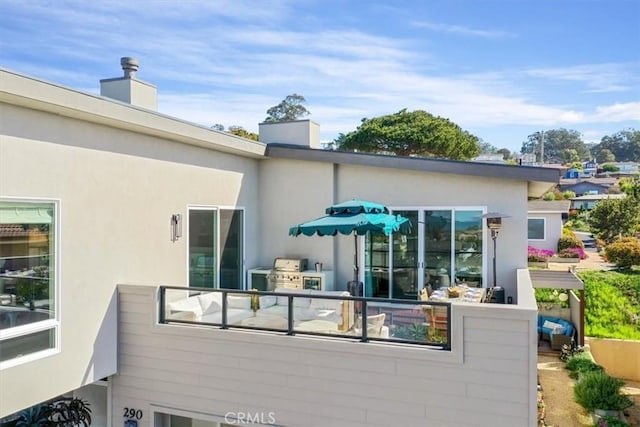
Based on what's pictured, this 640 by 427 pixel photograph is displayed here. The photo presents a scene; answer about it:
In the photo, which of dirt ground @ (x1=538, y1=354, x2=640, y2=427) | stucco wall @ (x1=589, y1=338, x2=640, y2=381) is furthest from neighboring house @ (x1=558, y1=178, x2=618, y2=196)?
dirt ground @ (x1=538, y1=354, x2=640, y2=427)

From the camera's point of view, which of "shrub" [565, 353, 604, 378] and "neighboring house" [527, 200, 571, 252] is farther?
"neighboring house" [527, 200, 571, 252]

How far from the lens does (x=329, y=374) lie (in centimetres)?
561

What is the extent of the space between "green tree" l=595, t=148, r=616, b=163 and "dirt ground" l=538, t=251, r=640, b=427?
86818 mm

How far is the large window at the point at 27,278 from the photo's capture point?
5.01m

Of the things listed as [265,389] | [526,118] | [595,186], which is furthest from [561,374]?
[595,186]

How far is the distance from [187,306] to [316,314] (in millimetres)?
1870

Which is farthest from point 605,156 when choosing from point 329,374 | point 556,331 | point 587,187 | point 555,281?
point 329,374

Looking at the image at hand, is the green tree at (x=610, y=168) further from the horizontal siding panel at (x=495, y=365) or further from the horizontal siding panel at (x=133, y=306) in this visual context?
the horizontal siding panel at (x=133, y=306)

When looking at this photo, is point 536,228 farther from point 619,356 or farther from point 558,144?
point 558,144

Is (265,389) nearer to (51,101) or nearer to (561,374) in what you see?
(51,101)

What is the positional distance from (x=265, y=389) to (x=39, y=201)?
3.53 metres

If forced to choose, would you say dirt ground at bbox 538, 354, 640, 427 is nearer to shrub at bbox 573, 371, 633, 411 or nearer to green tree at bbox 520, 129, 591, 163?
shrub at bbox 573, 371, 633, 411

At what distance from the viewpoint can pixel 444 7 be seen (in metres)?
10.5

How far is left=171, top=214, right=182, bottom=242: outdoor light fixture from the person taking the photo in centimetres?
743
